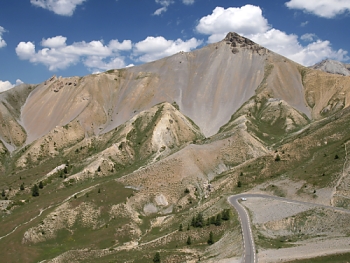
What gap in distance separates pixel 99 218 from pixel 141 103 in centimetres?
10334

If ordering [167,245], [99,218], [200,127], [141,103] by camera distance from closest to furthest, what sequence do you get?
1. [167,245]
2. [99,218]
3. [200,127]
4. [141,103]

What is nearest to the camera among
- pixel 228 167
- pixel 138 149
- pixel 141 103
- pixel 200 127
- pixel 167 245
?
pixel 167 245

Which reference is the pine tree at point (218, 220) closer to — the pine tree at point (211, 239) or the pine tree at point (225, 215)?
the pine tree at point (225, 215)

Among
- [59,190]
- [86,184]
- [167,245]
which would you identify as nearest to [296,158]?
[167,245]

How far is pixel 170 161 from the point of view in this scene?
3942 inches

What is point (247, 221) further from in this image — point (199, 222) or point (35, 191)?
point (35, 191)

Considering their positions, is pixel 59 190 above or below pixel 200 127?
below

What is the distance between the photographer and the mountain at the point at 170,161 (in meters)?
61.3

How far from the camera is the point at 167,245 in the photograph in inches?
2314

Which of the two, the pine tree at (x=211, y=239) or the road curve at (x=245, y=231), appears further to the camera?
the pine tree at (x=211, y=239)

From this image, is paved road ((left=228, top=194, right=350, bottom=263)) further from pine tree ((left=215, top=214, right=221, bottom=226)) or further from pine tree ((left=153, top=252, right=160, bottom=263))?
pine tree ((left=153, top=252, right=160, bottom=263))

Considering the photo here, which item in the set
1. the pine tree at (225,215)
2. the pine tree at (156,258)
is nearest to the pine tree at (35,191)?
the pine tree at (156,258)

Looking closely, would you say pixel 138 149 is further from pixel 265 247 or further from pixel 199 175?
pixel 265 247

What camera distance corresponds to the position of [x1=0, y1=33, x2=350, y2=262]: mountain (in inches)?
2414
